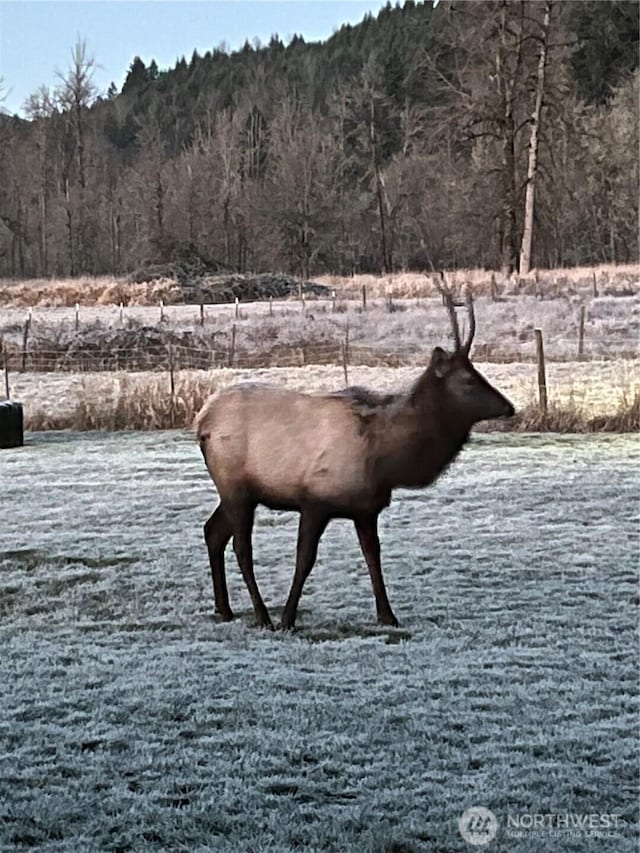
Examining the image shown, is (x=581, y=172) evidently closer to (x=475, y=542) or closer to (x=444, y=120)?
(x=444, y=120)

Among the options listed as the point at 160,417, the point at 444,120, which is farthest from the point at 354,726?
the point at 444,120

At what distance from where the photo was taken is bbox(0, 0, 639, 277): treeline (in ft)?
101

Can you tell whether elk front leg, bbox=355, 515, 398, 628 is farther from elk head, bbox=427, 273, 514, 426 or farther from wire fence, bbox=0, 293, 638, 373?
wire fence, bbox=0, 293, 638, 373

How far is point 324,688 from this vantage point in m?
4.48

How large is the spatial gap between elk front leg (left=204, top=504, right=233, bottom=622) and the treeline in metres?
25.1

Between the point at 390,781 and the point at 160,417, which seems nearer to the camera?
the point at 390,781

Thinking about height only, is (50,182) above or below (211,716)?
above

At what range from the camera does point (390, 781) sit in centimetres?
354

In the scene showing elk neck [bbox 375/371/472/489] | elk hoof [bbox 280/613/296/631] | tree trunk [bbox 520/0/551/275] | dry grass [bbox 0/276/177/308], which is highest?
tree trunk [bbox 520/0/551/275]

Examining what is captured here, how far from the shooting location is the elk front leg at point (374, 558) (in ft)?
17.5

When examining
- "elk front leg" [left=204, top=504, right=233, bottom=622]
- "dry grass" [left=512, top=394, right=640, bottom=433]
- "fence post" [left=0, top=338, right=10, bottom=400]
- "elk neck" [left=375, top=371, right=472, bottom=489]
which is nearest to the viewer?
"elk neck" [left=375, top=371, right=472, bottom=489]

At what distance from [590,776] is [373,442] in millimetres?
2057

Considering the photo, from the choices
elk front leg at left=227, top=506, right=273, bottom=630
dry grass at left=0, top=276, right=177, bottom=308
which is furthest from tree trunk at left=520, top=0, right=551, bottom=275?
elk front leg at left=227, top=506, right=273, bottom=630

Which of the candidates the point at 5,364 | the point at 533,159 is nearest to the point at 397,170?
the point at 533,159
